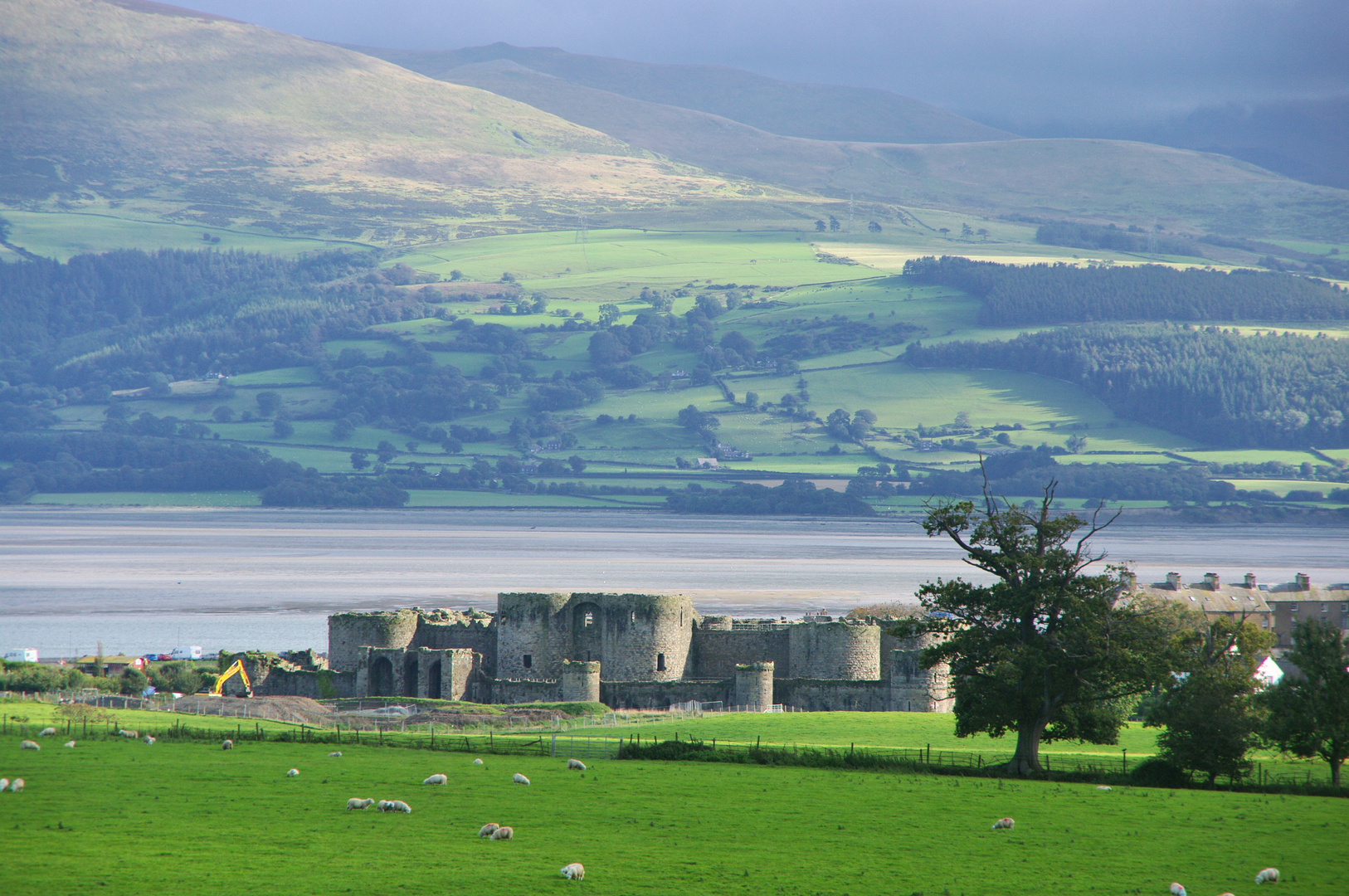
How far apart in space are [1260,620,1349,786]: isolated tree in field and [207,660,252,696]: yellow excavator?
3247 cm

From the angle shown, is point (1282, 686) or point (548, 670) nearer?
point (1282, 686)

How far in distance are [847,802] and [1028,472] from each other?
178m

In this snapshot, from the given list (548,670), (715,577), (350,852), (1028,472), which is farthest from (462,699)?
(1028,472)

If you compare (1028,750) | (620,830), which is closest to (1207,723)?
(1028,750)

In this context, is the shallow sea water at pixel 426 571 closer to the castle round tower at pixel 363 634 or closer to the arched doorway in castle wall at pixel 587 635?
the castle round tower at pixel 363 634

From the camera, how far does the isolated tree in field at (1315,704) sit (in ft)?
101

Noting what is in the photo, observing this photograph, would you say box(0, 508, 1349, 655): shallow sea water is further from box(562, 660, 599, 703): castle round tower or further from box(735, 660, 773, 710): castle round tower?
box(735, 660, 773, 710): castle round tower

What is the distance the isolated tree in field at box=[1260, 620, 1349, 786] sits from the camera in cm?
3066

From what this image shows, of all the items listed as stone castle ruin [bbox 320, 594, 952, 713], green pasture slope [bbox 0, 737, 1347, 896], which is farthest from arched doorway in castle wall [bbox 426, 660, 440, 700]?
green pasture slope [bbox 0, 737, 1347, 896]

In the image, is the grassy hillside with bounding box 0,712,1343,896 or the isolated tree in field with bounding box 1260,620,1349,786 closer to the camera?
the grassy hillside with bounding box 0,712,1343,896

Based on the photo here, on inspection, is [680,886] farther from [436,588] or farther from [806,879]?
[436,588]

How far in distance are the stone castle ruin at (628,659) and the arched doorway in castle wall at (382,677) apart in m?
0.04

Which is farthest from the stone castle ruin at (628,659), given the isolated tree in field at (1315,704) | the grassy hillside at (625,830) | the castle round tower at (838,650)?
the isolated tree in field at (1315,704)

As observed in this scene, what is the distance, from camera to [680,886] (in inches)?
817
